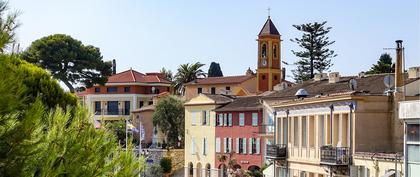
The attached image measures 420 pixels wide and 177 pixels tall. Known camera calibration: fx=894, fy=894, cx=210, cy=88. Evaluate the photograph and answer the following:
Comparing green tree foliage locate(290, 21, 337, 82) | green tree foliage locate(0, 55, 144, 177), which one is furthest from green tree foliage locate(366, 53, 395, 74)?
green tree foliage locate(0, 55, 144, 177)

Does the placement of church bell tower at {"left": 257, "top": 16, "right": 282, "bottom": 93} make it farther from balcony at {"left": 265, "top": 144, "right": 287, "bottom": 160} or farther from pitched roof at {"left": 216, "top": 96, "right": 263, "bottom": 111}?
balcony at {"left": 265, "top": 144, "right": 287, "bottom": 160}

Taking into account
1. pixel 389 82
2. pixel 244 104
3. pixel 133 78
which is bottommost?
pixel 244 104

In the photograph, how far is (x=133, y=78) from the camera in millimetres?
117812

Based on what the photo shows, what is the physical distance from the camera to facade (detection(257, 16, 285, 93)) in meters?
99.2

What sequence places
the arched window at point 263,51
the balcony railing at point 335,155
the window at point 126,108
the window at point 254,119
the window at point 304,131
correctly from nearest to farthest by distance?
the balcony railing at point 335,155
the window at point 304,131
the window at point 254,119
the arched window at point 263,51
the window at point 126,108

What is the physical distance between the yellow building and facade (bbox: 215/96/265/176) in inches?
46.2

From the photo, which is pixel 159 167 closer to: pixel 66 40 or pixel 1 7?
pixel 66 40

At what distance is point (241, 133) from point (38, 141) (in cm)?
6194

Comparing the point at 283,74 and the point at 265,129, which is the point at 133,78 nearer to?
the point at 283,74

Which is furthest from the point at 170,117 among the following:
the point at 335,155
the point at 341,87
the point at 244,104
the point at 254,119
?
the point at 335,155

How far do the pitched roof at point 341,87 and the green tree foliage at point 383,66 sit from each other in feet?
77.8

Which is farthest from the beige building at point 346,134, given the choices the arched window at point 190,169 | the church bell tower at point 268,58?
the church bell tower at point 268,58

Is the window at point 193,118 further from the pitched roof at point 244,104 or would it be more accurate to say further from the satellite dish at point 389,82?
the satellite dish at point 389,82

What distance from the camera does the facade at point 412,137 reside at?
2781 cm
